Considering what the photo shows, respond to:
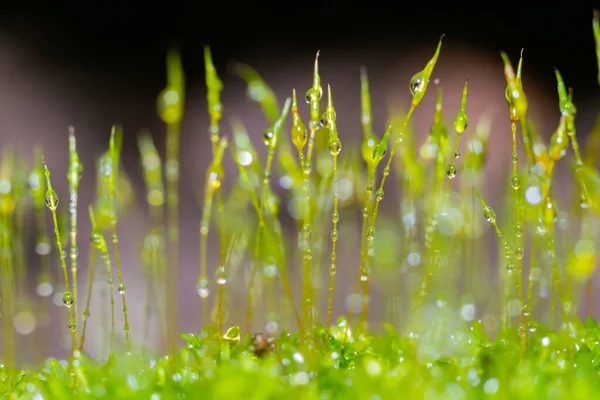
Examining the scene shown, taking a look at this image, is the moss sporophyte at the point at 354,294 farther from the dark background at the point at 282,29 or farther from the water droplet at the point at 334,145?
the dark background at the point at 282,29

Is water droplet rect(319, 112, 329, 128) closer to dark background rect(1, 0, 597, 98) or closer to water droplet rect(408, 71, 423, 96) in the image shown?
water droplet rect(408, 71, 423, 96)

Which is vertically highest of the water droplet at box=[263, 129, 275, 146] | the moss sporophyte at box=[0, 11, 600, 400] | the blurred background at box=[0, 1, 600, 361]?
the blurred background at box=[0, 1, 600, 361]

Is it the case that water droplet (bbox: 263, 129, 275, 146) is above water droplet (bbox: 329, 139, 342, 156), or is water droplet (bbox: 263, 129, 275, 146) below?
above

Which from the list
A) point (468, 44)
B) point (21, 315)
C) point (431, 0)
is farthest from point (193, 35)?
point (21, 315)

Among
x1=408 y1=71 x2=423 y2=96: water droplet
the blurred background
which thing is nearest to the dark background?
the blurred background

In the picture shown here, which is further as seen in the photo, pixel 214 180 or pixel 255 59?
pixel 255 59

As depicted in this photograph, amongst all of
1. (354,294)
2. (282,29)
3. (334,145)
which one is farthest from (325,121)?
(282,29)

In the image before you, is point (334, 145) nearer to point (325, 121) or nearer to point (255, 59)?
point (325, 121)

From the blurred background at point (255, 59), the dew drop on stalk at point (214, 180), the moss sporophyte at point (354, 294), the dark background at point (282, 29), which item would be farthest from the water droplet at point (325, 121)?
the dark background at point (282, 29)
